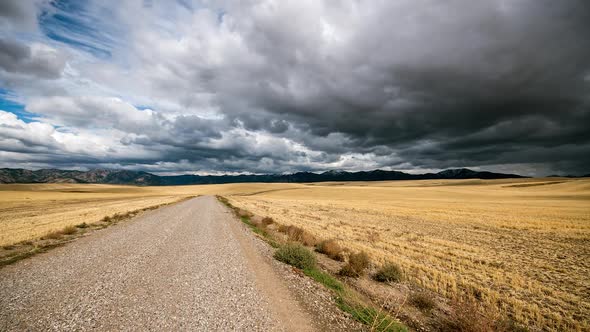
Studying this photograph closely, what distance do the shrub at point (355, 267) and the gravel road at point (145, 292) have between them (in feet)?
10.8

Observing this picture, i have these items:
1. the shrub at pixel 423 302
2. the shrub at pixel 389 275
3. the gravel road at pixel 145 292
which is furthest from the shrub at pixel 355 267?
the gravel road at pixel 145 292

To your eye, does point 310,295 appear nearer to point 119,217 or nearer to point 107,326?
point 107,326

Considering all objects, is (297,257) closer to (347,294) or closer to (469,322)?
(347,294)

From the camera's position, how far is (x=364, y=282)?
422 inches

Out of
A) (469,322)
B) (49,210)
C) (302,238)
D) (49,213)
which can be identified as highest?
(469,322)

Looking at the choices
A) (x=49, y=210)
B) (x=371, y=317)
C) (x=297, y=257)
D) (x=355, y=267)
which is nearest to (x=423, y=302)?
(x=371, y=317)

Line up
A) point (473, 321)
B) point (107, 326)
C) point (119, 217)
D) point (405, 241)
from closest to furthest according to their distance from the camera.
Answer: point (107, 326) → point (473, 321) → point (405, 241) → point (119, 217)

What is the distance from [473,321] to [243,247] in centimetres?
1092

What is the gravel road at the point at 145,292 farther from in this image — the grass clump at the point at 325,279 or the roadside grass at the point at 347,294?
the grass clump at the point at 325,279

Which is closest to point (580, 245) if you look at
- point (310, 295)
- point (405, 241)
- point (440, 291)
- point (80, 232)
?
point (405, 241)

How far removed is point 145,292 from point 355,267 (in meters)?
8.21

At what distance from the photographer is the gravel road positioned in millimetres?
6273

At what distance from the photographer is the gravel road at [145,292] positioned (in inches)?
247

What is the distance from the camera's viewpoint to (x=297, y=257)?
488 inches
